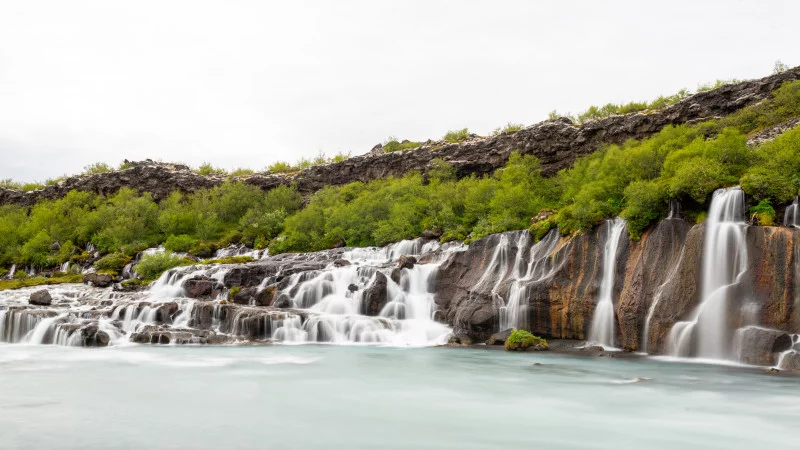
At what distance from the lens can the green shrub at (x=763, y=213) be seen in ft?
62.8

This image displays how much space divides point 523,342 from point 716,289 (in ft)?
26.5

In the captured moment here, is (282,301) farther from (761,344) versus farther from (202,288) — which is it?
(761,344)

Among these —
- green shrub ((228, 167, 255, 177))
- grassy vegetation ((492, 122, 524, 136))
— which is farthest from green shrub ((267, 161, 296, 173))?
grassy vegetation ((492, 122, 524, 136))

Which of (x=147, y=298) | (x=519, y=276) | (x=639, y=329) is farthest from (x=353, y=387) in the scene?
(x=147, y=298)

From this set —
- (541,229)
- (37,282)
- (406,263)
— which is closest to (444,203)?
(406,263)

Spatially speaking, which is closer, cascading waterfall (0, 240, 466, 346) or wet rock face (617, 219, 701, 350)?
wet rock face (617, 219, 701, 350)

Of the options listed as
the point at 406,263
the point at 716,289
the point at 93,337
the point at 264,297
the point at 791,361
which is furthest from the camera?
the point at 264,297

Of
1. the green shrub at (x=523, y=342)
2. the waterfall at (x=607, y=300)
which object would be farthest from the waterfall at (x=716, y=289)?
the green shrub at (x=523, y=342)

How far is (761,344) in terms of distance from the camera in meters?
17.1

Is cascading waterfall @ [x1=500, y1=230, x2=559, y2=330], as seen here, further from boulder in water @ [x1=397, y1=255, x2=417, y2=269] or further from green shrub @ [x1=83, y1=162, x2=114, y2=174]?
green shrub @ [x1=83, y1=162, x2=114, y2=174]

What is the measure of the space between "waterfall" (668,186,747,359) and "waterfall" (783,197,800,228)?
139 centimetres

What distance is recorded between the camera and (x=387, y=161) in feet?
233

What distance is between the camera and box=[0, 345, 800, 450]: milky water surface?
9.62 m

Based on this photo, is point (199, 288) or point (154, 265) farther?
point (154, 265)
